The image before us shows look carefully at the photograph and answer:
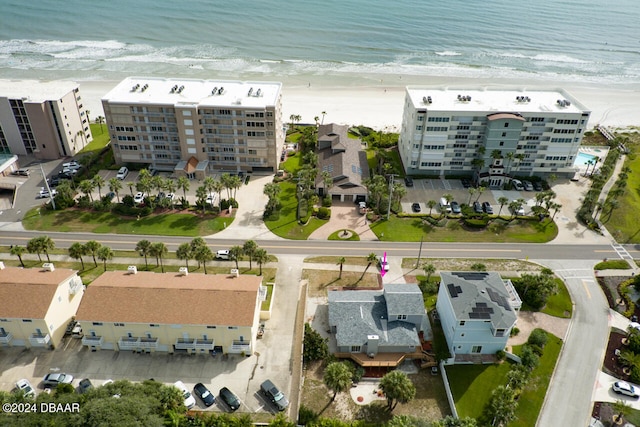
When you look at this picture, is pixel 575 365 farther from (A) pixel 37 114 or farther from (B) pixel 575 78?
(B) pixel 575 78

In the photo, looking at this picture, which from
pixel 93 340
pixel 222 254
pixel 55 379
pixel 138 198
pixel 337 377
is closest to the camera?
pixel 337 377

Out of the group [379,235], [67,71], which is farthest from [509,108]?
[67,71]

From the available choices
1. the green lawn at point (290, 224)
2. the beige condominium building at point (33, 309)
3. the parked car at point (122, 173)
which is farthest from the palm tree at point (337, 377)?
the parked car at point (122, 173)

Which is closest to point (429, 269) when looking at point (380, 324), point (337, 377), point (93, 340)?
point (380, 324)

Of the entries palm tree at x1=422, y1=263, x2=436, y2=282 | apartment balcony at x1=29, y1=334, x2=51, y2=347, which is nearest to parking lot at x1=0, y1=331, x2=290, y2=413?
apartment balcony at x1=29, y1=334, x2=51, y2=347

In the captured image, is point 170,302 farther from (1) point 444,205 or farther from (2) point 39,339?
(1) point 444,205

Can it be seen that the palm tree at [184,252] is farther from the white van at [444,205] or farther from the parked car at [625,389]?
the parked car at [625,389]
